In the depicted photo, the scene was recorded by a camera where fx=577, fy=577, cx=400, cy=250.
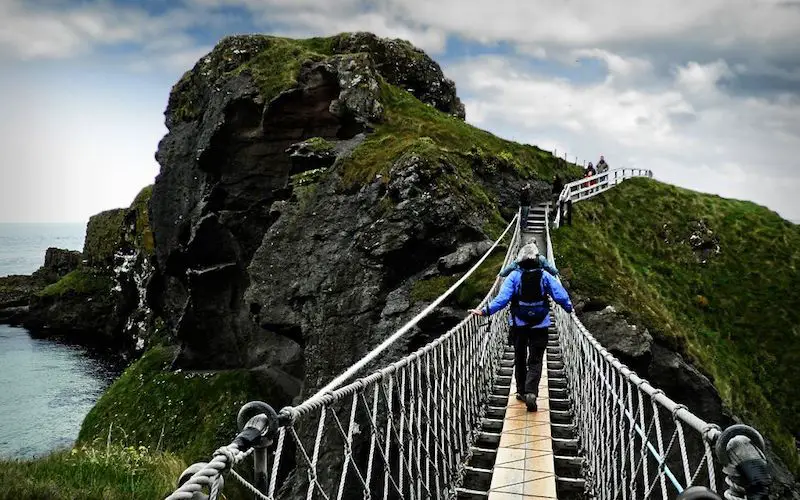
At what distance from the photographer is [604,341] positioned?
11805 mm

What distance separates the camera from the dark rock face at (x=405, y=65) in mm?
27391

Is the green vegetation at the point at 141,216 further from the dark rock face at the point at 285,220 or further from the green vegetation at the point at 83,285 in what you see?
the green vegetation at the point at 83,285

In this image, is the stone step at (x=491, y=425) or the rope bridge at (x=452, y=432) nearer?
the rope bridge at (x=452, y=432)

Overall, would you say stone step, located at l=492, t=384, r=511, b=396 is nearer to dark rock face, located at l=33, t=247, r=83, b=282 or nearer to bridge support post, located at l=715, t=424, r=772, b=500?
bridge support post, located at l=715, t=424, r=772, b=500

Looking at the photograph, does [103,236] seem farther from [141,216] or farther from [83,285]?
[141,216]

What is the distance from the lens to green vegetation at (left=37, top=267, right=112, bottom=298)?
57.7 metres

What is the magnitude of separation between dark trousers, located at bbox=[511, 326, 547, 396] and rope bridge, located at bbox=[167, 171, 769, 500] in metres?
0.46

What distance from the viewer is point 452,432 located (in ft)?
19.8

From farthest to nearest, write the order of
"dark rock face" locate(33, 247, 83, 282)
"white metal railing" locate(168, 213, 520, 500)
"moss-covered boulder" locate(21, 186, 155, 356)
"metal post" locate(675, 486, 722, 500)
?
"dark rock face" locate(33, 247, 83, 282) → "moss-covered boulder" locate(21, 186, 155, 356) → "white metal railing" locate(168, 213, 520, 500) → "metal post" locate(675, 486, 722, 500)

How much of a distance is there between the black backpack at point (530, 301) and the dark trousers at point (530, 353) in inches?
6.1

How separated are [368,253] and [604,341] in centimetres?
566

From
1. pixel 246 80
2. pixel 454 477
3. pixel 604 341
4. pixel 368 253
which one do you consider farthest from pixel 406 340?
pixel 246 80

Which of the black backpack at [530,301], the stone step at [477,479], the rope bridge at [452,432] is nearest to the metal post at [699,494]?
the rope bridge at [452,432]

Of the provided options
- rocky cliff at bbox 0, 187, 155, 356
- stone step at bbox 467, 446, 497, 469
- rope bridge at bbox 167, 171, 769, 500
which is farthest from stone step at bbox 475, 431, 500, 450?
rocky cliff at bbox 0, 187, 155, 356
